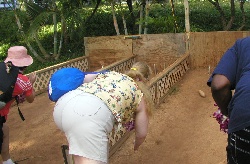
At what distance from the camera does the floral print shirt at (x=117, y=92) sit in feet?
6.07

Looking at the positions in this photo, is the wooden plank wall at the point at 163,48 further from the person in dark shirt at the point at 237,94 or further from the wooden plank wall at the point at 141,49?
the person in dark shirt at the point at 237,94

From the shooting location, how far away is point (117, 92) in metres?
1.89

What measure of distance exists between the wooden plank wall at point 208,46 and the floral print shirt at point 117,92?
5.65 m

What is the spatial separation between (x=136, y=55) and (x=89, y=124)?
256 inches

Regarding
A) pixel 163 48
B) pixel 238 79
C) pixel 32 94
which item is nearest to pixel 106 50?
pixel 163 48

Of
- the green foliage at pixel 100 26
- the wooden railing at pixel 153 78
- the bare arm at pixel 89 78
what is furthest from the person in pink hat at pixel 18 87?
the green foliage at pixel 100 26

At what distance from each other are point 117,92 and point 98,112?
194mm

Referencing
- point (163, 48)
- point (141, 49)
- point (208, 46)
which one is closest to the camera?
point (208, 46)

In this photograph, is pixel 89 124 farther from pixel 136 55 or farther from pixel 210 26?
pixel 210 26

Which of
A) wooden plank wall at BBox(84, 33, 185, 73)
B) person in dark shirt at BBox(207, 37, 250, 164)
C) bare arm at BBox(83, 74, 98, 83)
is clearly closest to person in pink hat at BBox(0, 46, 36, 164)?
bare arm at BBox(83, 74, 98, 83)

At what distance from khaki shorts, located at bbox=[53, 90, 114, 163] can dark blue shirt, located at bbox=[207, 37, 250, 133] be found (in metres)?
0.72

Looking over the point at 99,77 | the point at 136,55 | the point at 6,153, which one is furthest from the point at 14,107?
the point at 99,77

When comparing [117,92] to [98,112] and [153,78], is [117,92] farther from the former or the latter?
[153,78]

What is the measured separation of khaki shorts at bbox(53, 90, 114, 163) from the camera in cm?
175
